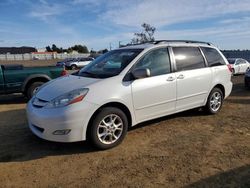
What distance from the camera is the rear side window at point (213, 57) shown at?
6.61 meters

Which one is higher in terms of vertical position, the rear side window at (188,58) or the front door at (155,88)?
the rear side window at (188,58)

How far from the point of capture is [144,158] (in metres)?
4.38

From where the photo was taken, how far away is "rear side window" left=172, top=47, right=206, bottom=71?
5898mm

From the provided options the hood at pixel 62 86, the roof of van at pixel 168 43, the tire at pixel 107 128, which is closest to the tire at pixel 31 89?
the hood at pixel 62 86

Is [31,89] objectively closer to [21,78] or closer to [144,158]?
[21,78]

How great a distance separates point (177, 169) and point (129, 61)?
2.17 meters

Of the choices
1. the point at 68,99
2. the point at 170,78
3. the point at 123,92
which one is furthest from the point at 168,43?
the point at 68,99

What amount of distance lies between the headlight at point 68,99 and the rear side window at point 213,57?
10.9 feet

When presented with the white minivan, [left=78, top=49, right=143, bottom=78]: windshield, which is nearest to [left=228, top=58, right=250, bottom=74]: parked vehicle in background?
the white minivan

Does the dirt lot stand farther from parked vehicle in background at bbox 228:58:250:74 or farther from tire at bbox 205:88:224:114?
parked vehicle in background at bbox 228:58:250:74

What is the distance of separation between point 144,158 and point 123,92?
1.17m

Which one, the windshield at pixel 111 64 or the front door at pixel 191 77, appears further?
the front door at pixel 191 77

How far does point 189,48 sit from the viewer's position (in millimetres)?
6289

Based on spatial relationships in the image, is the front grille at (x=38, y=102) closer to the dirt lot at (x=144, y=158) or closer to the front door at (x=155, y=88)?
the dirt lot at (x=144, y=158)
